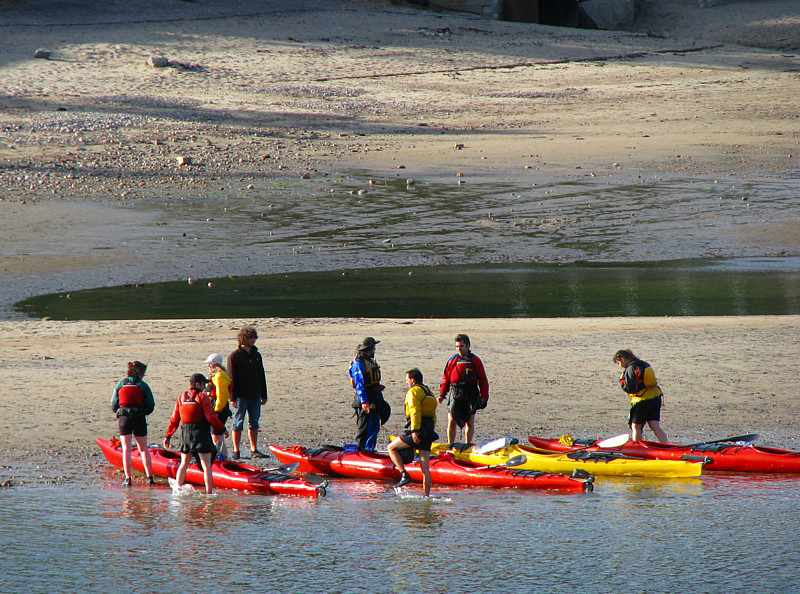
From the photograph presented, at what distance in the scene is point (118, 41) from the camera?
160ft

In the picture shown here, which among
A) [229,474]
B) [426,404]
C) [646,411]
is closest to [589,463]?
[646,411]

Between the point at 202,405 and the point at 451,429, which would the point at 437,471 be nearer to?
the point at 451,429

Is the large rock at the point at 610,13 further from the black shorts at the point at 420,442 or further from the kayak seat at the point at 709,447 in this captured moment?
the black shorts at the point at 420,442

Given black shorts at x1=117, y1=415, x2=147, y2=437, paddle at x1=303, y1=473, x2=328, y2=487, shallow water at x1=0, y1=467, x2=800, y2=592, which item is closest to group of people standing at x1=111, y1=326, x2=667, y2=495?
black shorts at x1=117, y1=415, x2=147, y2=437

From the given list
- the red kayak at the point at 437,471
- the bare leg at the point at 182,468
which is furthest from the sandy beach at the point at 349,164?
the bare leg at the point at 182,468

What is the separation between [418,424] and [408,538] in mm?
1218

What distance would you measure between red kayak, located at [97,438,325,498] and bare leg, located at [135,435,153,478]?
26 cm

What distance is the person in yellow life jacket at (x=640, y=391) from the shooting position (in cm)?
1258

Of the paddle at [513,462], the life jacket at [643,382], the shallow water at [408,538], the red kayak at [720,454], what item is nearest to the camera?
the shallow water at [408,538]

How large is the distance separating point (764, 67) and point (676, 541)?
139ft

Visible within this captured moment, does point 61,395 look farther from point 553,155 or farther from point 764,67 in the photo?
point 764,67

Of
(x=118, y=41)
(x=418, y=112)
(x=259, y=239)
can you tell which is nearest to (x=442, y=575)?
(x=259, y=239)

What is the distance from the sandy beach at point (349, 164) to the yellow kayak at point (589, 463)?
1.37m

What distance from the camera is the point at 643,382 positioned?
12656 mm
